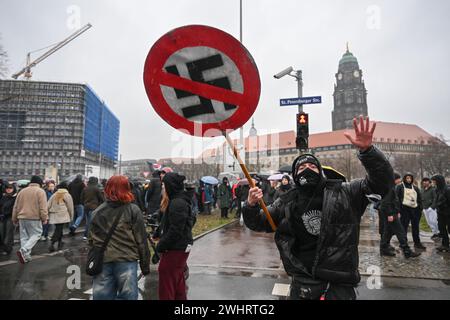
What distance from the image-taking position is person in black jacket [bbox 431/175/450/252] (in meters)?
8.24

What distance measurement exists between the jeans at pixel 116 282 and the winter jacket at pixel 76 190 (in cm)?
774

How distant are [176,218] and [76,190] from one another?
7846 mm

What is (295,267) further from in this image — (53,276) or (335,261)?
(53,276)

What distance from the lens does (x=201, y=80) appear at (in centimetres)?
229

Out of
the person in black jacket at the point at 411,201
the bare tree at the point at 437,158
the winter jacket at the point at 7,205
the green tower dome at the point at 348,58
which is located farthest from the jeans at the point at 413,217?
the green tower dome at the point at 348,58

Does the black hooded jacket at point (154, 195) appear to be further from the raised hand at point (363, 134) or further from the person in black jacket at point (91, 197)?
the raised hand at point (363, 134)

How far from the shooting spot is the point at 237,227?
12.3 meters

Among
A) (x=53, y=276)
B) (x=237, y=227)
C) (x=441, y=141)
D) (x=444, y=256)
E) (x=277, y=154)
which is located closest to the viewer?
(x=53, y=276)

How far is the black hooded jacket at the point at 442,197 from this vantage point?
825cm

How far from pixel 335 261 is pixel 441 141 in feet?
183

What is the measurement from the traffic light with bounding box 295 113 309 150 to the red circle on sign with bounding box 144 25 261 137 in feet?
21.5

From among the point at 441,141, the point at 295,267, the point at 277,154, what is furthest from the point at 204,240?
the point at 277,154
